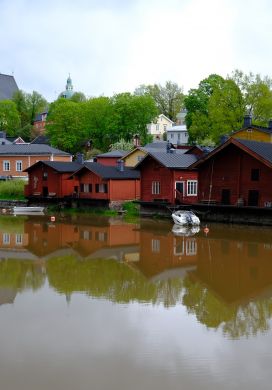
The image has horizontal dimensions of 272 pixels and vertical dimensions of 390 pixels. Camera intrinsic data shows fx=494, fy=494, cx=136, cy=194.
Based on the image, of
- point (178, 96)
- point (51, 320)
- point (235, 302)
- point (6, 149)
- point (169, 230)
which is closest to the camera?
point (51, 320)

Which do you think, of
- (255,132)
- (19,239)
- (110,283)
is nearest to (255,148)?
(255,132)

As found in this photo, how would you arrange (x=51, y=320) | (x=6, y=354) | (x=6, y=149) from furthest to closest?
(x=6, y=149) → (x=51, y=320) → (x=6, y=354)

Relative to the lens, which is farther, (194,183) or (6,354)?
(194,183)

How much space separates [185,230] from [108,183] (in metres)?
12.8

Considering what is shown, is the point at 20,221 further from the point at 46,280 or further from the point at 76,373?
the point at 76,373

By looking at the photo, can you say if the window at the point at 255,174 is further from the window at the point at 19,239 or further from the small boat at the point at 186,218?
the window at the point at 19,239

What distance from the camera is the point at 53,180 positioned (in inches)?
1859

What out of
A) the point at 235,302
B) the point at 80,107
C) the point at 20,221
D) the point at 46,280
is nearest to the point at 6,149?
the point at 80,107

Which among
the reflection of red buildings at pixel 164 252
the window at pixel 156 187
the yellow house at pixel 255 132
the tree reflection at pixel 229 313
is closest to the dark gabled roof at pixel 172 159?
the window at pixel 156 187

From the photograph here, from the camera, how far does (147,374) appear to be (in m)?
9.80

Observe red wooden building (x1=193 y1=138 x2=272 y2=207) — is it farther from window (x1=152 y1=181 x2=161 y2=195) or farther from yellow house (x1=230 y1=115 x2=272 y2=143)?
yellow house (x1=230 y1=115 x2=272 y2=143)

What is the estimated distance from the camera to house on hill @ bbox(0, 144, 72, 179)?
57.4 meters

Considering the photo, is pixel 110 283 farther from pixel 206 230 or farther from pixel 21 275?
pixel 206 230

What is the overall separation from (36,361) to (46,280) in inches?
316
